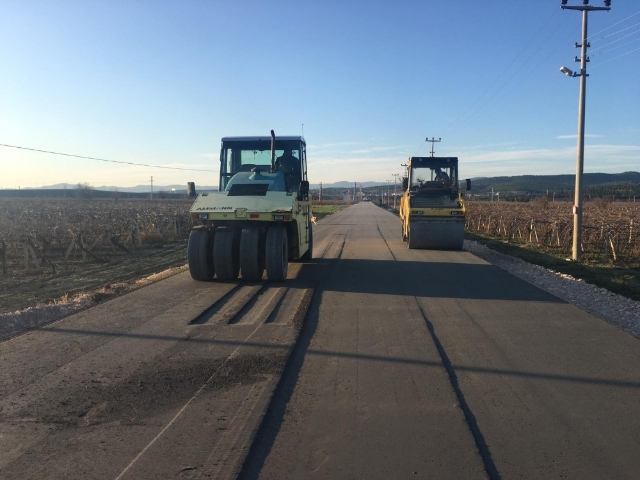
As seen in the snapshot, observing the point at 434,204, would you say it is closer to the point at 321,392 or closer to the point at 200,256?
the point at 200,256

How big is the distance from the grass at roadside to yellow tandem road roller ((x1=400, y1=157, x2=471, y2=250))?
274cm

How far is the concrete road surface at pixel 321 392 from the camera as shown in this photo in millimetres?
4793

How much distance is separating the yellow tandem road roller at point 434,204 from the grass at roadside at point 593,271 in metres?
2.74

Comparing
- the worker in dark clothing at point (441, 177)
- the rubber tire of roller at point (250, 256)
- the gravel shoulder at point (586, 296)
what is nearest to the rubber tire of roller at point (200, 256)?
the rubber tire of roller at point (250, 256)

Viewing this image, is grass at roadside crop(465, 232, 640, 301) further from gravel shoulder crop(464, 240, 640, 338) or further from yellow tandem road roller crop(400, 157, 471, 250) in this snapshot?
yellow tandem road roller crop(400, 157, 471, 250)

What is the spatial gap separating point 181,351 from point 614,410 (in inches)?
200

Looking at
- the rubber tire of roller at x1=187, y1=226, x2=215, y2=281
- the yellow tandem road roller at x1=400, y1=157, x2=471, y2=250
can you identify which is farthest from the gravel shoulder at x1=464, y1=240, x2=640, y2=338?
the rubber tire of roller at x1=187, y1=226, x2=215, y2=281

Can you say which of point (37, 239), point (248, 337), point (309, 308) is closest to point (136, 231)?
point (37, 239)

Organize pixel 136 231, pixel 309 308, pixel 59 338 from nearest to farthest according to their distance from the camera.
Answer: pixel 59 338, pixel 309 308, pixel 136 231

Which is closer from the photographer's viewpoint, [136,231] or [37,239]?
[37,239]

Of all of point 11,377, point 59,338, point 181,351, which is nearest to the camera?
point 11,377

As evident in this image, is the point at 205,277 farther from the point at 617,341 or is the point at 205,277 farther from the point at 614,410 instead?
the point at 614,410

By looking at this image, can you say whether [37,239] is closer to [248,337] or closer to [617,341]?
[248,337]

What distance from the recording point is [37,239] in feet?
75.4
